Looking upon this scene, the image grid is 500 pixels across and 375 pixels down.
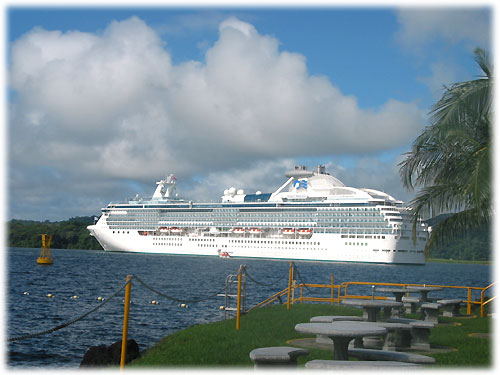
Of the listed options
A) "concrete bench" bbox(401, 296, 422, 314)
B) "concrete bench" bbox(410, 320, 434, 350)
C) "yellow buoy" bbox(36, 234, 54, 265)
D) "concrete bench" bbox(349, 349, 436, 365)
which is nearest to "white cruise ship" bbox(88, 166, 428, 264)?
"yellow buoy" bbox(36, 234, 54, 265)

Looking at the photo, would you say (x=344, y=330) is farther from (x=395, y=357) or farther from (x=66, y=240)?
(x=66, y=240)

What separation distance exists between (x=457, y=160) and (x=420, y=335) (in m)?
4.18

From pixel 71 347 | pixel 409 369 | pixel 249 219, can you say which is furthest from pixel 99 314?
pixel 249 219

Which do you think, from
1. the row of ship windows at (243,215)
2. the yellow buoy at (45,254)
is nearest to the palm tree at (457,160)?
the yellow buoy at (45,254)

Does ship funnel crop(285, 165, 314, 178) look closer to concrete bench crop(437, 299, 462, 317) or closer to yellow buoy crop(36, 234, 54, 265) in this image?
yellow buoy crop(36, 234, 54, 265)

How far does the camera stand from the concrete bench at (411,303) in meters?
13.2

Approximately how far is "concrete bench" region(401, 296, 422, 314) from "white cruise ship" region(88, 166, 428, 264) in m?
45.7

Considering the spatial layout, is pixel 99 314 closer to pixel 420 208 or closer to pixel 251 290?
pixel 251 290

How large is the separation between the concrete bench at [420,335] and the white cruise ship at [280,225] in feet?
168

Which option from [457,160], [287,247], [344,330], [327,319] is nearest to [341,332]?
[344,330]

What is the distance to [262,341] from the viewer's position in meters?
9.05

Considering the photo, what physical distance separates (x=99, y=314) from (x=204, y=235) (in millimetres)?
61243

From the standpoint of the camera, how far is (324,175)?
8281cm

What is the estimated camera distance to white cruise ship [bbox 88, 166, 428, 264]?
66.1 metres
